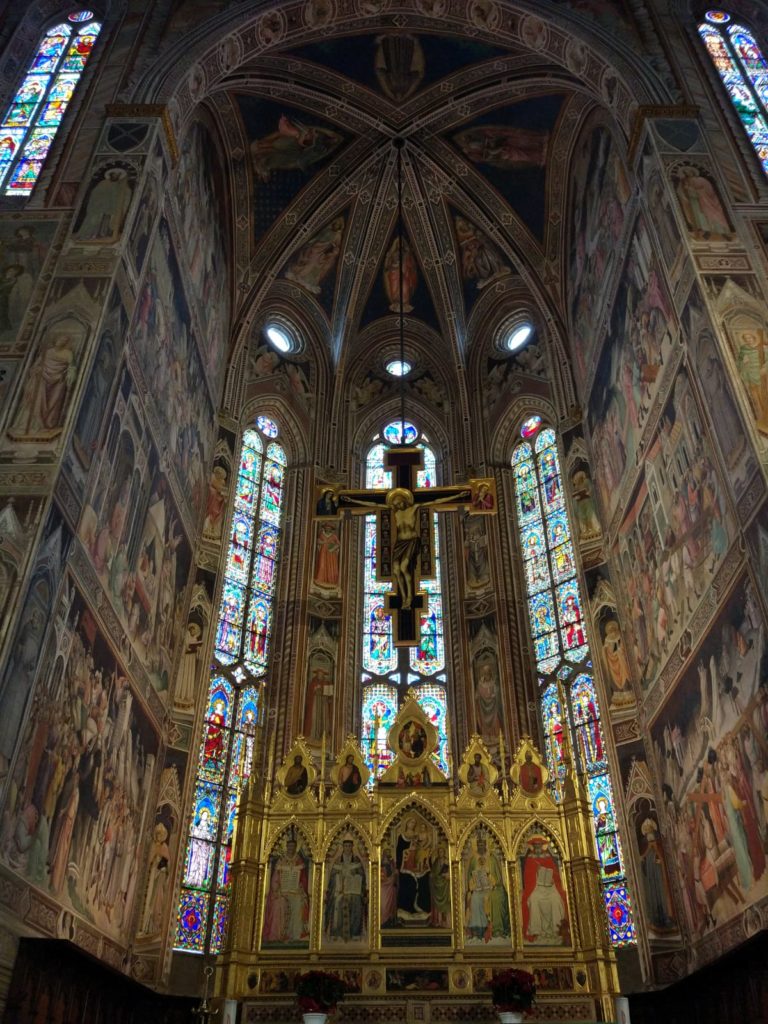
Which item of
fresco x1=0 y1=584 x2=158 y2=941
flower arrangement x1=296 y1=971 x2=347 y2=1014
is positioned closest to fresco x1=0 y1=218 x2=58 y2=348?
fresco x1=0 y1=584 x2=158 y2=941

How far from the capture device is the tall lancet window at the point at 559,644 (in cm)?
1427

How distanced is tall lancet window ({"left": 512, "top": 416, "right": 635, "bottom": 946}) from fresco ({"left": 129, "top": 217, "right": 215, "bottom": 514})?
21.8 feet

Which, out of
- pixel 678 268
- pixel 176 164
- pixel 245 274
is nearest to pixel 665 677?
pixel 678 268

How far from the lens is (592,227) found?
17469 mm

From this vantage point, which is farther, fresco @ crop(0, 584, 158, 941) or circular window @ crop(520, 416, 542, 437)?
circular window @ crop(520, 416, 542, 437)

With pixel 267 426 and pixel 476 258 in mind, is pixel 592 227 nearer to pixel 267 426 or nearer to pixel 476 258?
pixel 476 258

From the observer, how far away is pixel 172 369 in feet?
49.0

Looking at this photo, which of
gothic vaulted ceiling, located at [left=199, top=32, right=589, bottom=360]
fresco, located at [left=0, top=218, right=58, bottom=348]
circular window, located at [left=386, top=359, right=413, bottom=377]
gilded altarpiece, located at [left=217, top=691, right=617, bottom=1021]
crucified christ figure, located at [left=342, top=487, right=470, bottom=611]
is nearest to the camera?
gilded altarpiece, located at [left=217, top=691, right=617, bottom=1021]

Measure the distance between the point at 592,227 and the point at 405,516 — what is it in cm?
756

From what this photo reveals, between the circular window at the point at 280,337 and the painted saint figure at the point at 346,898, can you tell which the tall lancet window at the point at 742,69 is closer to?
the circular window at the point at 280,337

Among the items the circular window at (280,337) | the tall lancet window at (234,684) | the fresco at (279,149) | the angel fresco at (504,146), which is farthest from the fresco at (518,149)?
the tall lancet window at (234,684)

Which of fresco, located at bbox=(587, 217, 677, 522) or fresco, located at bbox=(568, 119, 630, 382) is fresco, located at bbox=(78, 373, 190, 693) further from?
fresco, located at bbox=(568, 119, 630, 382)

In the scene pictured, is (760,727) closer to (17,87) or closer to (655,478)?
(655,478)

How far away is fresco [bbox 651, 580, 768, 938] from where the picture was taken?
1023 centimetres
